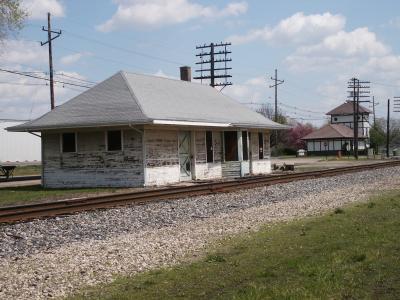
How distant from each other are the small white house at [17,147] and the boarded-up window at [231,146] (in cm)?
3012

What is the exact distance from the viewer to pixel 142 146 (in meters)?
24.4

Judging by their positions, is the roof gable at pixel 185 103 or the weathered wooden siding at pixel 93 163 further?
the roof gable at pixel 185 103

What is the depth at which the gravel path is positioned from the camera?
7.70 metres

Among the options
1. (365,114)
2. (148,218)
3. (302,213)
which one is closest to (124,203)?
(148,218)

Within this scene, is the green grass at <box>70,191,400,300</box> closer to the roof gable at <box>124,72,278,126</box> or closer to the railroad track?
the railroad track

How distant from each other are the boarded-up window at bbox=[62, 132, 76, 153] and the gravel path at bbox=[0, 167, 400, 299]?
9514 millimetres

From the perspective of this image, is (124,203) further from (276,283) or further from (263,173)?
(263,173)

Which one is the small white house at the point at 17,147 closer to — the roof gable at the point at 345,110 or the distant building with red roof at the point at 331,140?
the distant building with red roof at the point at 331,140

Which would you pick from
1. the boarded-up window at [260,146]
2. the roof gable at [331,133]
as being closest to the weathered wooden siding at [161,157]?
the boarded-up window at [260,146]

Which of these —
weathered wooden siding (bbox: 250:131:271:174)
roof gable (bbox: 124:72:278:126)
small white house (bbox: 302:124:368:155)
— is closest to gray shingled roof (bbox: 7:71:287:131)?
roof gable (bbox: 124:72:278:126)

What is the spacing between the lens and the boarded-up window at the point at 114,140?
983 inches

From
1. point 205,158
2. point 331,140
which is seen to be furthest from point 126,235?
point 331,140

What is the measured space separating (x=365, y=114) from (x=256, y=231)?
106 metres

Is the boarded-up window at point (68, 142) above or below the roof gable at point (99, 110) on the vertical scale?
below
